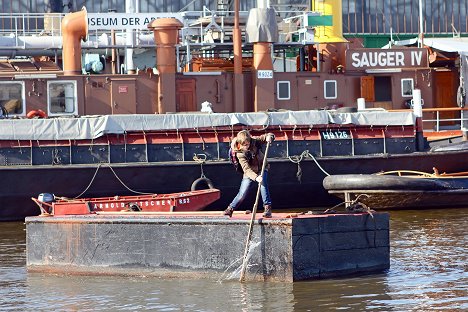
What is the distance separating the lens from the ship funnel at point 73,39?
26.2 metres

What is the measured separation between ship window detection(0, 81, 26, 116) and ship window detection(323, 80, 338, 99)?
7.81m

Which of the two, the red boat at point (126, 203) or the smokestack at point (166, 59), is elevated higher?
the smokestack at point (166, 59)

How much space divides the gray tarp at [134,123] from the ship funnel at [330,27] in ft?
15.6

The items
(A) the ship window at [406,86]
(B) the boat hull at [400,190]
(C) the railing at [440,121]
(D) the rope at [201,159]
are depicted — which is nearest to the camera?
(B) the boat hull at [400,190]

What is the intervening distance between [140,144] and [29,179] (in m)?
2.62

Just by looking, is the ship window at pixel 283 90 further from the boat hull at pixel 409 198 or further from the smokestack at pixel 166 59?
the boat hull at pixel 409 198

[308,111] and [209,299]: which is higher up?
[308,111]

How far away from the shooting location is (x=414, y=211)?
983 inches

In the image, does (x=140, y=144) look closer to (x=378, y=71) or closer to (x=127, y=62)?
(x=127, y=62)

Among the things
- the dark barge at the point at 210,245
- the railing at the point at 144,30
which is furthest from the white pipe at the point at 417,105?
the dark barge at the point at 210,245

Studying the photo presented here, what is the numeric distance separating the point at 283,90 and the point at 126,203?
892 cm

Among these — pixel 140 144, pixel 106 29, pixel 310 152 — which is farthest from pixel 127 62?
pixel 310 152

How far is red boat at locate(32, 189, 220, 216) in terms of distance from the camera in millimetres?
18141

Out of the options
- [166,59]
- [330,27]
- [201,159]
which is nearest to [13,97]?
[166,59]
